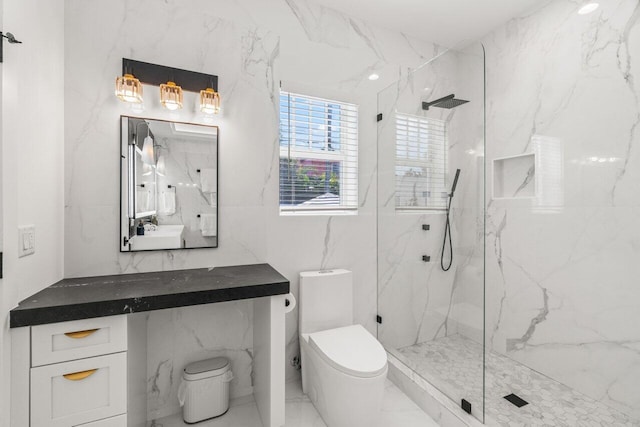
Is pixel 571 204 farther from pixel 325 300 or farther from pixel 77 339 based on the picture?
pixel 77 339

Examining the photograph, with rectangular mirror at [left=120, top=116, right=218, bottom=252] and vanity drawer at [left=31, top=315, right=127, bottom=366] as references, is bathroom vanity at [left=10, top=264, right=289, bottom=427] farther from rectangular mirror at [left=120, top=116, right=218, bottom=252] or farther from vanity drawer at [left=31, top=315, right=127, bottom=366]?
rectangular mirror at [left=120, top=116, right=218, bottom=252]

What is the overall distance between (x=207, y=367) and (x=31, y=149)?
1409 millimetres

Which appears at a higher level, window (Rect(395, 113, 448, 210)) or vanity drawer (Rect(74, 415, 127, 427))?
window (Rect(395, 113, 448, 210))

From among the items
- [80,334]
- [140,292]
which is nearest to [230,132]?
[140,292]

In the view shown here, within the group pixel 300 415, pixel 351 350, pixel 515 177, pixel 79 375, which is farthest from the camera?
pixel 515 177

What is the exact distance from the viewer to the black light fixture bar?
1644 mm

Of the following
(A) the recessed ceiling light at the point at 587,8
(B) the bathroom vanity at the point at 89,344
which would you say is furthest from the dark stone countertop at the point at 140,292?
(A) the recessed ceiling light at the point at 587,8

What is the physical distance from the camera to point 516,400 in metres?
1.84

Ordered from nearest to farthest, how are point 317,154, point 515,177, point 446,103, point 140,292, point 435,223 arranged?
point 140,292, point 446,103, point 435,223, point 317,154, point 515,177

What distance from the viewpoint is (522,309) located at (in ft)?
7.45

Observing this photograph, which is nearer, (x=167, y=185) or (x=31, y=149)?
(x=31, y=149)

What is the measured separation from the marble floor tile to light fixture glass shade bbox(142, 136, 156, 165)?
4.96 feet

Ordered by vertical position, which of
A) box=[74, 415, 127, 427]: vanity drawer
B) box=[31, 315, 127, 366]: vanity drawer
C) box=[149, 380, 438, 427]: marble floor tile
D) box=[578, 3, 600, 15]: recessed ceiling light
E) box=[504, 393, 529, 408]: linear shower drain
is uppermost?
box=[578, 3, 600, 15]: recessed ceiling light

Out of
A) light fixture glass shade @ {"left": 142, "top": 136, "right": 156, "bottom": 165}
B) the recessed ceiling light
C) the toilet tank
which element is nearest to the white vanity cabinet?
light fixture glass shade @ {"left": 142, "top": 136, "right": 156, "bottom": 165}
